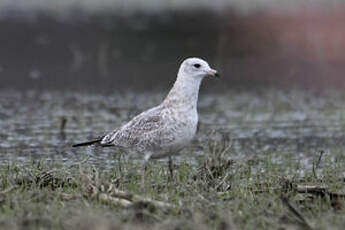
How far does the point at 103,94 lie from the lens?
62.2 ft

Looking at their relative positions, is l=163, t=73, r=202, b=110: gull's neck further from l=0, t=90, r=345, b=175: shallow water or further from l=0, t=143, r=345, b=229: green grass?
l=0, t=90, r=345, b=175: shallow water

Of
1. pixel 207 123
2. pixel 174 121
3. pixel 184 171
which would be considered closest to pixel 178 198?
pixel 174 121

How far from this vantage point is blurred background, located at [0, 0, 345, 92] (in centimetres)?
2166

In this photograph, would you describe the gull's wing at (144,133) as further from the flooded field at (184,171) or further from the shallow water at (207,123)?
the shallow water at (207,123)

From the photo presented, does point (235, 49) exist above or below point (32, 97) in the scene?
above

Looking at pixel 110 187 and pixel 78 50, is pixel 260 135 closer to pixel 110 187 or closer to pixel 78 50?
pixel 110 187

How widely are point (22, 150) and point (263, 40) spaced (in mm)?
18591

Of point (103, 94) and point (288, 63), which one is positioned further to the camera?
point (288, 63)

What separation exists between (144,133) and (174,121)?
43cm

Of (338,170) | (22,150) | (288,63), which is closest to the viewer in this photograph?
(338,170)

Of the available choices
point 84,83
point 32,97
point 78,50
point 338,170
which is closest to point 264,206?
point 338,170

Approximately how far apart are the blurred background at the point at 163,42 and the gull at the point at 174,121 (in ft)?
34.4

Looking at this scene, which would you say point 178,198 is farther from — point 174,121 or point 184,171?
point 184,171

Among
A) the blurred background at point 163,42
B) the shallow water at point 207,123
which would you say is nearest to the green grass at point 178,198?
the shallow water at point 207,123
